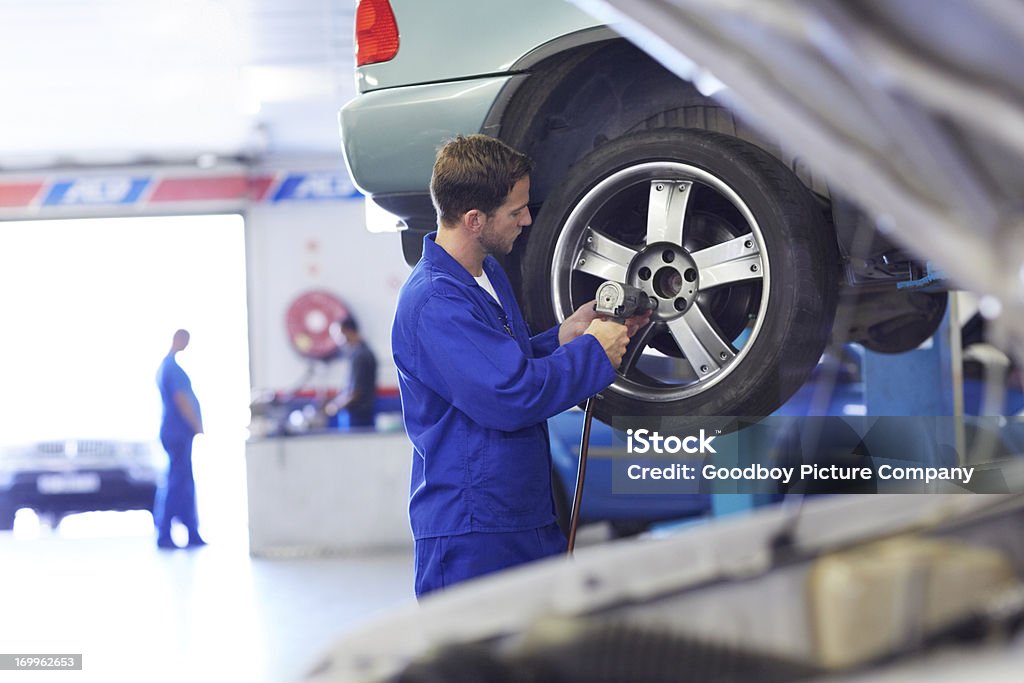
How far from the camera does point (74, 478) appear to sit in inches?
336

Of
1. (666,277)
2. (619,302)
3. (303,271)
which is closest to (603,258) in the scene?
(666,277)

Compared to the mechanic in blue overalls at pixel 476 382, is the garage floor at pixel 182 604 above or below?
below

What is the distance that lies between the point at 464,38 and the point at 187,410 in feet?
20.0

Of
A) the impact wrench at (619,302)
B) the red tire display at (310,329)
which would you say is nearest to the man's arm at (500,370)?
the impact wrench at (619,302)

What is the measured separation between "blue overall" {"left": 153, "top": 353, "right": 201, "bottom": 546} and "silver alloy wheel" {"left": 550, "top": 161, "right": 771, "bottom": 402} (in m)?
6.11

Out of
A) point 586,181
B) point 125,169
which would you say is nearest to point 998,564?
point 586,181

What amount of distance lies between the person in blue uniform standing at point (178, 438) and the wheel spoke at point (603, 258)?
6161 mm

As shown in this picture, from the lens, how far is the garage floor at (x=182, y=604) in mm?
4508

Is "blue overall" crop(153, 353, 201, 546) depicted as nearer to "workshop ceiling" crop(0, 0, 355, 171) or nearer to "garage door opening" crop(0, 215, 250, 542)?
"workshop ceiling" crop(0, 0, 355, 171)

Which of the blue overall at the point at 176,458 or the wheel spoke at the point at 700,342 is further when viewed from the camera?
the blue overall at the point at 176,458

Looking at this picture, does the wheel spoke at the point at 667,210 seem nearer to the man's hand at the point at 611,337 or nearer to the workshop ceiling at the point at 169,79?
the man's hand at the point at 611,337

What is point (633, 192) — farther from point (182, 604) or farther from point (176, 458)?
point (176, 458)

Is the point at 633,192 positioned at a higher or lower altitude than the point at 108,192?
lower

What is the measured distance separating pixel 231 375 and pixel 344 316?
4.85 feet
